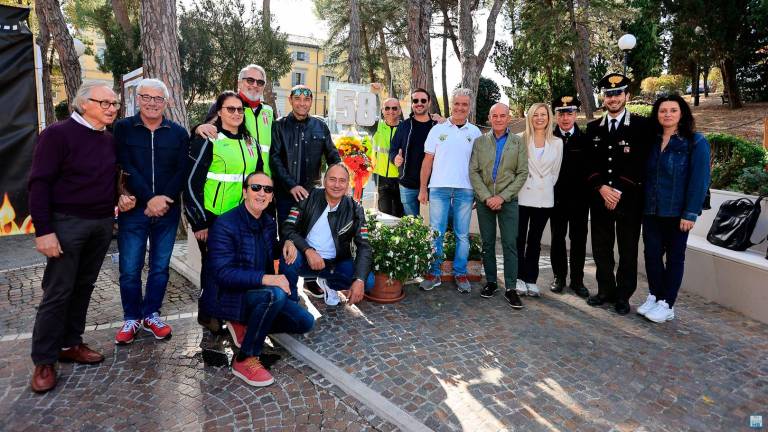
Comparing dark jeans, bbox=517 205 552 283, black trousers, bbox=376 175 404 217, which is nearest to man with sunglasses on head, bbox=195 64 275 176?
black trousers, bbox=376 175 404 217

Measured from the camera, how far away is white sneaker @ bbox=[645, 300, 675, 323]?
447cm

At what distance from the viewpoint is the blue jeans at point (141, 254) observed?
371cm

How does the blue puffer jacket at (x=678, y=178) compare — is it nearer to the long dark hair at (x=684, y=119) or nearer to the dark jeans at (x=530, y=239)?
the long dark hair at (x=684, y=119)

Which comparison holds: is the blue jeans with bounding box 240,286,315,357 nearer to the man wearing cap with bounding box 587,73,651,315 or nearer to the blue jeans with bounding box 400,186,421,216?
the blue jeans with bounding box 400,186,421,216

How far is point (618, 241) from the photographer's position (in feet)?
15.6

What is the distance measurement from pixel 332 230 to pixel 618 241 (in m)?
2.80

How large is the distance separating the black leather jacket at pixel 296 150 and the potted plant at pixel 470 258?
171 cm

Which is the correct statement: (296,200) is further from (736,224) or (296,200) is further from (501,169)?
(736,224)

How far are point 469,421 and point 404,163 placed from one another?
3295mm

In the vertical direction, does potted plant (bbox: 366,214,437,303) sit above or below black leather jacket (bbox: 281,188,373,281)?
below

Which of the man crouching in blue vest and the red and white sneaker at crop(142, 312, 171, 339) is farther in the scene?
the red and white sneaker at crop(142, 312, 171, 339)

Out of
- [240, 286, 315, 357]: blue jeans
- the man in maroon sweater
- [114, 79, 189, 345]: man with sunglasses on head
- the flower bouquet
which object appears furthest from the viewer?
the flower bouquet

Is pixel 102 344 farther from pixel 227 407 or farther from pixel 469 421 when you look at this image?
pixel 469 421

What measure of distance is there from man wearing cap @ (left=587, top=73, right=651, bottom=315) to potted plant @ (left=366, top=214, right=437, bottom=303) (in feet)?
5.54
